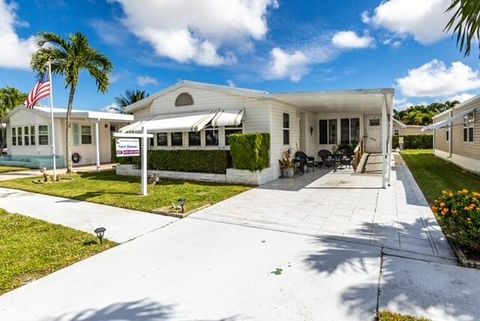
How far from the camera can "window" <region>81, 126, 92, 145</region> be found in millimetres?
22547

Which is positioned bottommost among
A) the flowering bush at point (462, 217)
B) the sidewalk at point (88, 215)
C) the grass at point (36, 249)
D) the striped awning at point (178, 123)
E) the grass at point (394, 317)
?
the grass at point (394, 317)

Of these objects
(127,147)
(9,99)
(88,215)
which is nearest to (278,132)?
(127,147)

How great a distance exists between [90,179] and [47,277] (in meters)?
11.4

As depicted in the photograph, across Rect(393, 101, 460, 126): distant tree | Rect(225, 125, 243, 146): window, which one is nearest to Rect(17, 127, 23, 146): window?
Rect(225, 125, 243, 146): window

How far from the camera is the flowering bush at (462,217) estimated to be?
15.2ft

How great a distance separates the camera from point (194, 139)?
15.0 m

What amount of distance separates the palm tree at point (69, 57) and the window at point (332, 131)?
15157mm

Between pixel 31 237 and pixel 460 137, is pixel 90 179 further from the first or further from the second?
pixel 460 137

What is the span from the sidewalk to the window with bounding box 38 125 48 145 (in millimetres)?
12688

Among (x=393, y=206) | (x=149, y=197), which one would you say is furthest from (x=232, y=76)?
(x=393, y=206)

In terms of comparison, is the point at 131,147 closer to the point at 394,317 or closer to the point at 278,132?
the point at 278,132

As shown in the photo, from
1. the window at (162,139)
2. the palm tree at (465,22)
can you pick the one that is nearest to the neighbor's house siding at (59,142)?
the window at (162,139)

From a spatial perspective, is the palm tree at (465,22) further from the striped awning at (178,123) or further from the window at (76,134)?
the window at (76,134)

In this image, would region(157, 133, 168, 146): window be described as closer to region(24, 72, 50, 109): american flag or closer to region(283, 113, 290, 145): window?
region(24, 72, 50, 109): american flag
